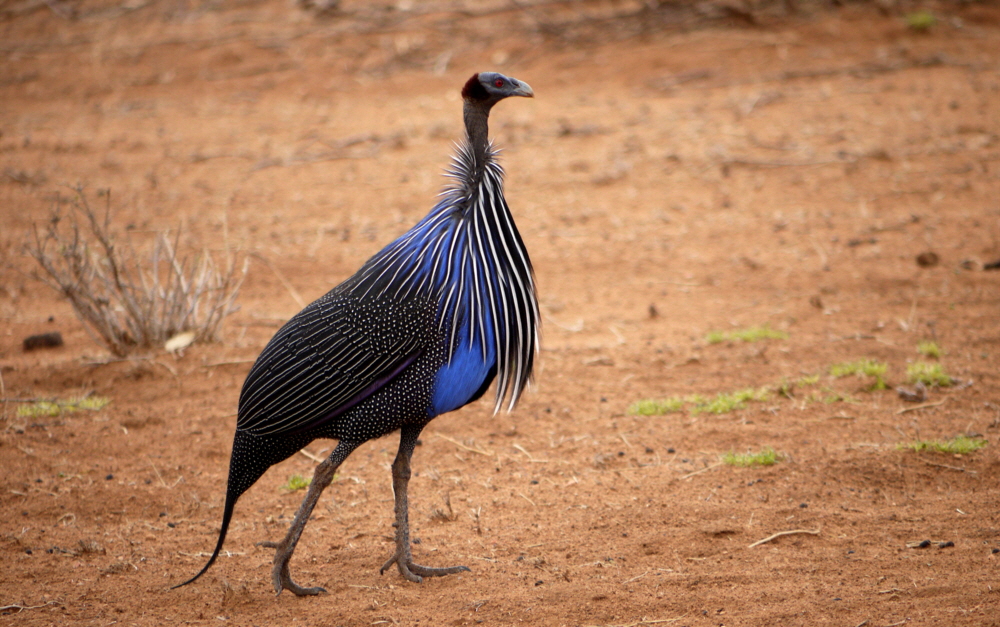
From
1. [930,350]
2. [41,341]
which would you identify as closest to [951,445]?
[930,350]

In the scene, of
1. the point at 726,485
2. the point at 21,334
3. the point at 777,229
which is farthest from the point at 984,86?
the point at 21,334

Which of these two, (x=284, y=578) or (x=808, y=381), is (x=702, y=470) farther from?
(x=284, y=578)

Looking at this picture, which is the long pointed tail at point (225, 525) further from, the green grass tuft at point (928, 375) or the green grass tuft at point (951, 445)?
the green grass tuft at point (928, 375)

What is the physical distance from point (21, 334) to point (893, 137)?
8144 millimetres

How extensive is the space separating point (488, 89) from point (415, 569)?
2.03 meters

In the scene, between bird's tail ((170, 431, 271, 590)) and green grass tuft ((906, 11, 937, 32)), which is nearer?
bird's tail ((170, 431, 271, 590))

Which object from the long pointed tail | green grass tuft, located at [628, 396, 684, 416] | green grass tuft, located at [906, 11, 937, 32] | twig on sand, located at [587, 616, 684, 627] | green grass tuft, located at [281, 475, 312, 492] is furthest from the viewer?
green grass tuft, located at [906, 11, 937, 32]

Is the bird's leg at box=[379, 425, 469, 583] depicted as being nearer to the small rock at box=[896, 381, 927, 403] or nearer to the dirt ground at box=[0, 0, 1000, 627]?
the dirt ground at box=[0, 0, 1000, 627]

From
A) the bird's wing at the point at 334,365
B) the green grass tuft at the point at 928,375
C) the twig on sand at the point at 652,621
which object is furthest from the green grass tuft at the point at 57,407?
the green grass tuft at the point at 928,375

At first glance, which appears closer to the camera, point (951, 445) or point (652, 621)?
point (652, 621)

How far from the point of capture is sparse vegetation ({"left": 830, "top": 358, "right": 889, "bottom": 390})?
5.33 m

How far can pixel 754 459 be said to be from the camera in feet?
15.2

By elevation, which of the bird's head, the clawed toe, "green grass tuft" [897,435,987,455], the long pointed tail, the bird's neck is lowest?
"green grass tuft" [897,435,987,455]

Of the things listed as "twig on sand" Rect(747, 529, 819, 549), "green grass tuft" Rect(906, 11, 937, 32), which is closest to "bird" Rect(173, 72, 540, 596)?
"twig on sand" Rect(747, 529, 819, 549)
